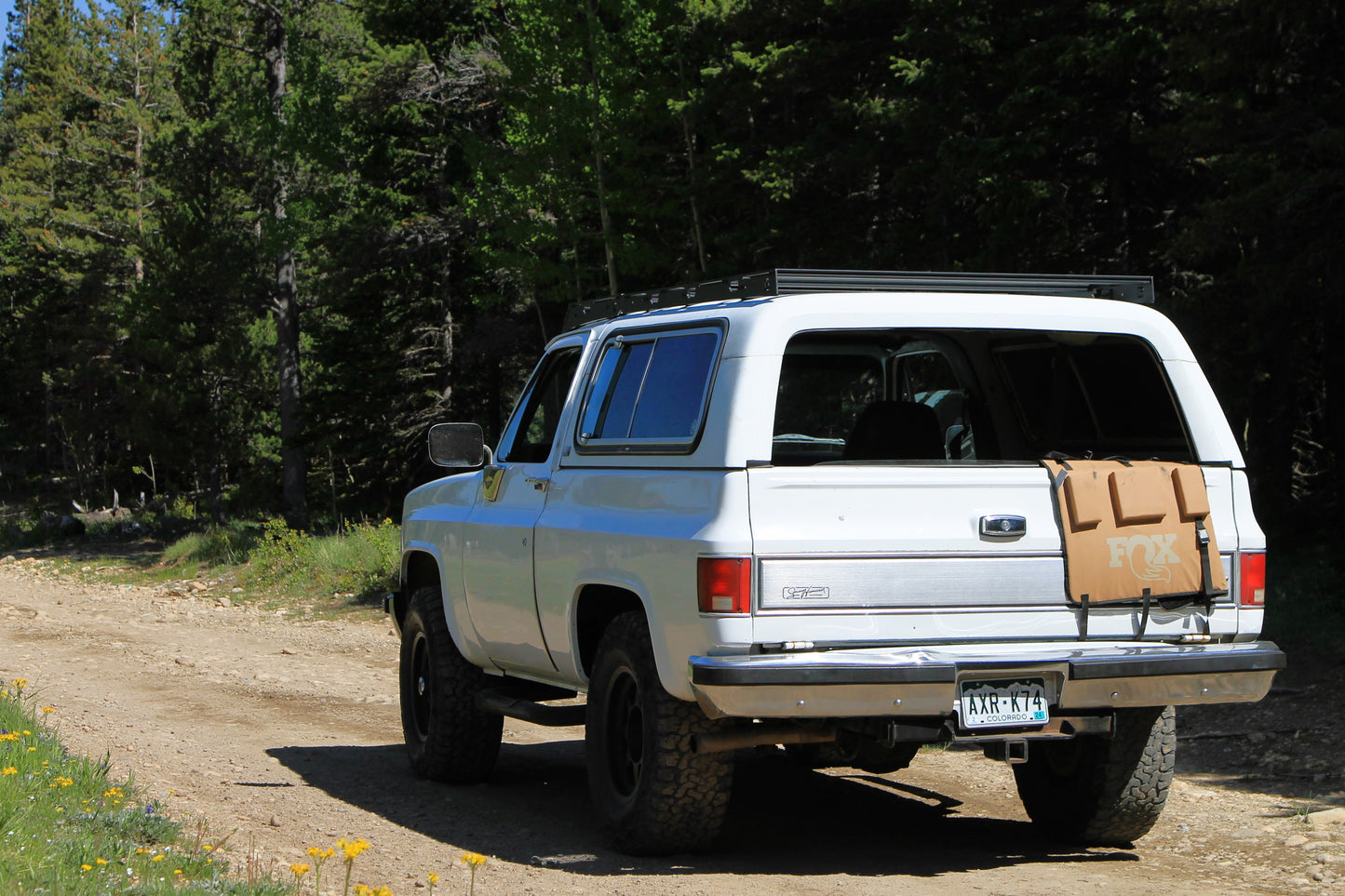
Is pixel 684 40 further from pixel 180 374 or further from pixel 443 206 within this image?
pixel 180 374

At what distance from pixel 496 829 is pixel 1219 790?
4178mm

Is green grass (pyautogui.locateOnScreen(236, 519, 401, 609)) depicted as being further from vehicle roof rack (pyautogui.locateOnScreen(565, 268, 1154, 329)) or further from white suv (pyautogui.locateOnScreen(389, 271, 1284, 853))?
vehicle roof rack (pyautogui.locateOnScreen(565, 268, 1154, 329))

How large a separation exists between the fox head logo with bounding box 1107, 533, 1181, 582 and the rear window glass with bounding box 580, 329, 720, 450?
173cm

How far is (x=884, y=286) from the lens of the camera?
594 cm

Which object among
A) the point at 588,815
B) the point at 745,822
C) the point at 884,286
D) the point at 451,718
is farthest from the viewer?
the point at 451,718

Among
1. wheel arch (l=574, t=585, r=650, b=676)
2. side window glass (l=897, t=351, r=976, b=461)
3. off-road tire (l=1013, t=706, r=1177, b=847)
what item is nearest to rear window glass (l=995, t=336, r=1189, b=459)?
side window glass (l=897, t=351, r=976, b=461)

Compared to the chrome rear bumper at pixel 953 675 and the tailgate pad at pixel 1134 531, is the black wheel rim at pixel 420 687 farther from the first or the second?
the tailgate pad at pixel 1134 531

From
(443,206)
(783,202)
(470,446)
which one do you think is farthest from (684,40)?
(470,446)

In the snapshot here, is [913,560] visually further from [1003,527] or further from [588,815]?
[588,815]

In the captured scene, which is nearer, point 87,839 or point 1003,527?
point 87,839

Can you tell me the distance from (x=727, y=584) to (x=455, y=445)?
8.24ft

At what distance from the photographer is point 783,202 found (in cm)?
2316

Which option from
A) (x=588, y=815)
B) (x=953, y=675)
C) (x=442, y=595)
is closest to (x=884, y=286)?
(x=953, y=675)

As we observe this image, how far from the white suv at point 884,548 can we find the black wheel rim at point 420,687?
1.41m
